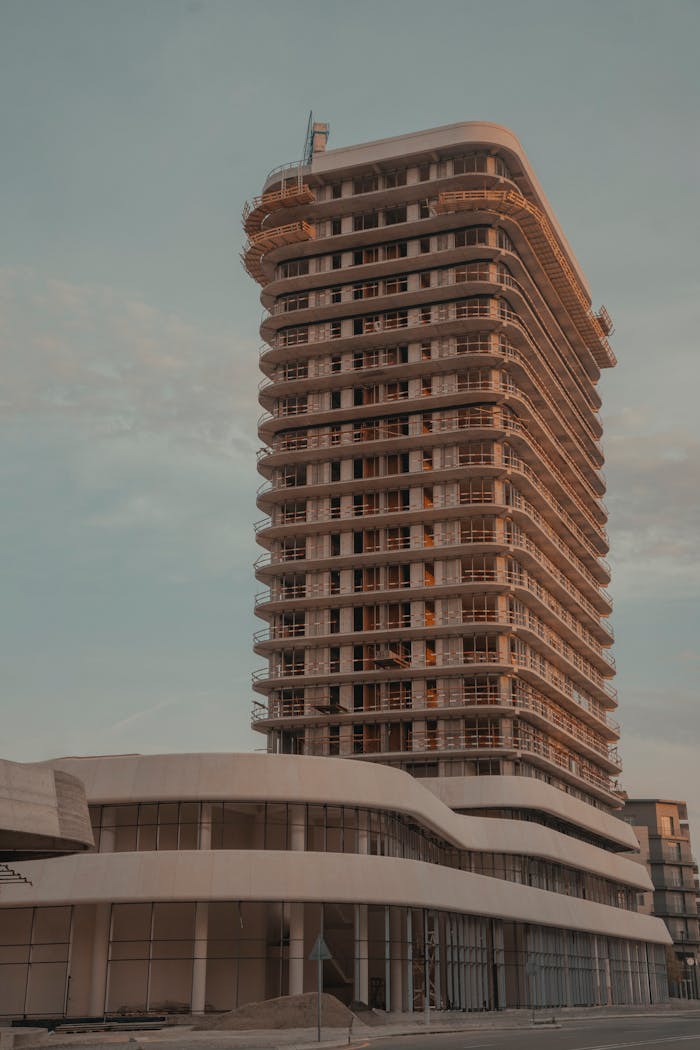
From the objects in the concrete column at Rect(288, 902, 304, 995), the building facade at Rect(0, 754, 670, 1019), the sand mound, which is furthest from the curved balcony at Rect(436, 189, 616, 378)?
the sand mound

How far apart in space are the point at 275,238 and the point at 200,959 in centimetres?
5384

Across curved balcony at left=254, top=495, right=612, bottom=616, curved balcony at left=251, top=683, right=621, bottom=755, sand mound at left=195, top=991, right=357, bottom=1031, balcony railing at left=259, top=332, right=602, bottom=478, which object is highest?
balcony railing at left=259, top=332, right=602, bottom=478

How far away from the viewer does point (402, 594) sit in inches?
3086

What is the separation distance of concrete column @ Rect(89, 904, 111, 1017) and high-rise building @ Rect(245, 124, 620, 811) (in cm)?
2872

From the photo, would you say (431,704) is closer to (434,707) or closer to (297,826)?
(434,707)

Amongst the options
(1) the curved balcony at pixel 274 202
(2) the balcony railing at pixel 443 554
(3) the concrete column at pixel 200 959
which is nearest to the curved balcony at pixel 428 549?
(2) the balcony railing at pixel 443 554

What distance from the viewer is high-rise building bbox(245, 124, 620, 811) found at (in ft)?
254

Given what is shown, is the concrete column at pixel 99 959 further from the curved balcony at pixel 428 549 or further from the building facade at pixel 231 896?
the curved balcony at pixel 428 549

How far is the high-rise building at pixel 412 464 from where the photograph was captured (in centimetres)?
7750

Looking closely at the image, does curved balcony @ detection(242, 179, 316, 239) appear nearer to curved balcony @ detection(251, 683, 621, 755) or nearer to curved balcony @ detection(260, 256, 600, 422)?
curved balcony @ detection(260, 256, 600, 422)

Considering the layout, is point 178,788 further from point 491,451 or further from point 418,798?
point 491,451

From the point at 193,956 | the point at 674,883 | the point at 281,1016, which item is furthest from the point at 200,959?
the point at 674,883

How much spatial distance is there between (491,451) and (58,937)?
4394cm

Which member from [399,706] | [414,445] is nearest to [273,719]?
[399,706]
